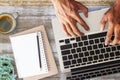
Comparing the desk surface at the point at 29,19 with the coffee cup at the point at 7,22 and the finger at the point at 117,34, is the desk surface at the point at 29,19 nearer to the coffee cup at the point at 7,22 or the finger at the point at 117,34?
the coffee cup at the point at 7,22

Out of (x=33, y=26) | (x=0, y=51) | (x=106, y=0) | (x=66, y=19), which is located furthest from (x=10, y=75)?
(x=106, y=0)

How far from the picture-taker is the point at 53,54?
1.29 m

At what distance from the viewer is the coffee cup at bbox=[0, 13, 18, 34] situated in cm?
130

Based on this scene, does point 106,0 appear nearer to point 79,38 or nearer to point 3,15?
point 79,38

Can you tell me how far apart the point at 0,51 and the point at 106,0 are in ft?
1.62

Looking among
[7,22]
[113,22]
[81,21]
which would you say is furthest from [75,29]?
[7,22]

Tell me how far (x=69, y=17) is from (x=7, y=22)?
27cm

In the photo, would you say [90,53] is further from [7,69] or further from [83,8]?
[7,69]

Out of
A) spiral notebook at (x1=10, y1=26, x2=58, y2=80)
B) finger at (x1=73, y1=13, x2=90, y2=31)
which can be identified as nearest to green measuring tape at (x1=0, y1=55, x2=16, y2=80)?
spiral notebook at (x1=10, y1=26, x2=58, y2=80)

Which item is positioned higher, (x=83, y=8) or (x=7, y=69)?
(x=83, y=8)

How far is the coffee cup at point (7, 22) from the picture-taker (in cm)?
130

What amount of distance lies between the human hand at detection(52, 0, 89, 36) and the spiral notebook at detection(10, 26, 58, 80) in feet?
0.35

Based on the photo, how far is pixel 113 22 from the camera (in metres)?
1.20

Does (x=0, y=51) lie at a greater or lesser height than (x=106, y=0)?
lesser
